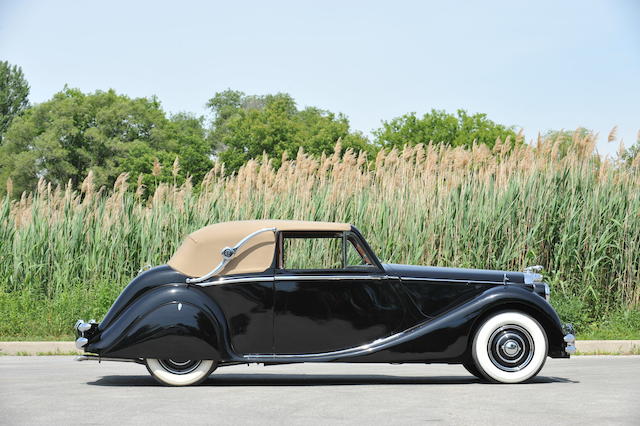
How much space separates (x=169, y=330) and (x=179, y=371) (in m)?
0.55

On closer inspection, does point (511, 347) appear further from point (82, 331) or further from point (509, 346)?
point (82, 331)

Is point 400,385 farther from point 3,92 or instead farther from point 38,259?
point 3,92

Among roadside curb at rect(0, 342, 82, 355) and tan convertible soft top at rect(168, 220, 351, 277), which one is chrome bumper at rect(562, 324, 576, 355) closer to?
tan convertible soft top at rect(168, 220, 351, 277)

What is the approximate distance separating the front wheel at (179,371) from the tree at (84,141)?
4923 cm

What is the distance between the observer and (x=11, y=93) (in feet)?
268

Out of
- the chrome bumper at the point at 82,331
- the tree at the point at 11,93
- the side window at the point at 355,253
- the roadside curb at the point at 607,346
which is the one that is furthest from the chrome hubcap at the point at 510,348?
the tree at the point at 11,93

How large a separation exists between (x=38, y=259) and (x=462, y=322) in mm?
8699

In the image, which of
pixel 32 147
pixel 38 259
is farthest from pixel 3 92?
pixel 38 259

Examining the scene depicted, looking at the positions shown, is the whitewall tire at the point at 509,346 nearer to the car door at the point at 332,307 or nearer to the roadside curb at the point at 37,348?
the car door at the point at 332,307

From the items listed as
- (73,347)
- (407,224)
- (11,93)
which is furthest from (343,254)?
(11,93)

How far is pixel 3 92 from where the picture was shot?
8088 centimetres

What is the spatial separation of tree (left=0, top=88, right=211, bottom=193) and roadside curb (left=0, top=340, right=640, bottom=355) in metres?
45.3

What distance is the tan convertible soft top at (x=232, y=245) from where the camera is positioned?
8.32m

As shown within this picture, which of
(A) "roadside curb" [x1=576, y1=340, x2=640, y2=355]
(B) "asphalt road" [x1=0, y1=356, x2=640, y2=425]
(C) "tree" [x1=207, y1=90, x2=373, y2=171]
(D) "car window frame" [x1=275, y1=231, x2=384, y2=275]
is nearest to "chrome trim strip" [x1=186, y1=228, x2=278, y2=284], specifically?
(D) "car window frame" [x1=275, y1=231, x2=384, y2=275]
